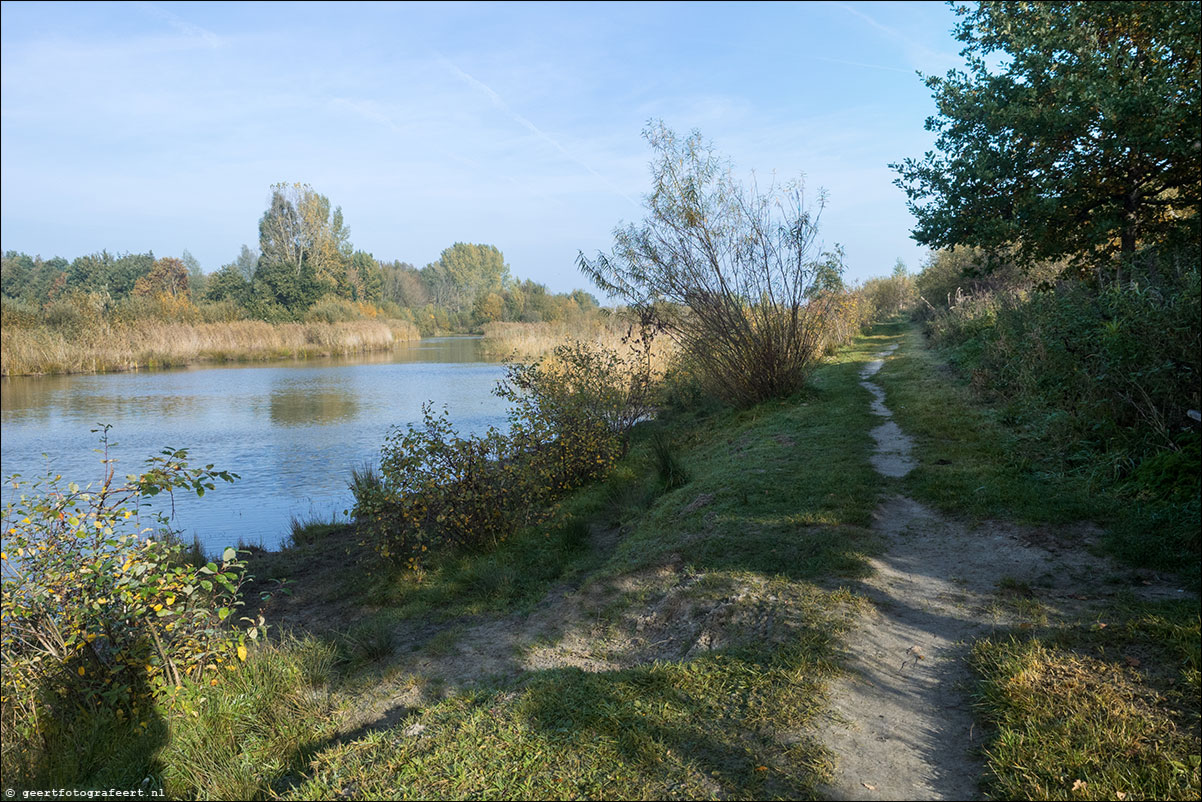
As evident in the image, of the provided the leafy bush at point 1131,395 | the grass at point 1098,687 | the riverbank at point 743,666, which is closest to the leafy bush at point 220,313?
the riverbank at point 743,666

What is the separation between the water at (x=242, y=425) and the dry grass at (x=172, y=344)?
133cm

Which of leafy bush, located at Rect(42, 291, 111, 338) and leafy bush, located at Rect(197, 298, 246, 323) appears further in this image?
leafy bush, located at Rect(197, 298, 246, 323)

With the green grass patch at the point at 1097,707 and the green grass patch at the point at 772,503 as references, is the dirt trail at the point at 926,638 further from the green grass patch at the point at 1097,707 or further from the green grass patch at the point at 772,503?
the green grass patch at the point at 772,503

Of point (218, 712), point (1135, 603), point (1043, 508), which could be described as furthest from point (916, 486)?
point (218, 712)

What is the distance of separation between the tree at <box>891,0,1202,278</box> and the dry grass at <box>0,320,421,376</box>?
32548mm

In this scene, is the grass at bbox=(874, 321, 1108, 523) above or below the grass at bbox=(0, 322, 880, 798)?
above

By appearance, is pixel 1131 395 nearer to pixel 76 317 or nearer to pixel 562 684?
pixel 562 684

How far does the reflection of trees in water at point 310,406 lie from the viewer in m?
18.7

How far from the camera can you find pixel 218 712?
3984 millimetres

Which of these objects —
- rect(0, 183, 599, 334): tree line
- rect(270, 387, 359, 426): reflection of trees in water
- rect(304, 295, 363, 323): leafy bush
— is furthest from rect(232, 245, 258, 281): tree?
rect(270, 387, 359, 426): reflection of trees in water

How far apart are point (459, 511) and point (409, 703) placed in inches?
139

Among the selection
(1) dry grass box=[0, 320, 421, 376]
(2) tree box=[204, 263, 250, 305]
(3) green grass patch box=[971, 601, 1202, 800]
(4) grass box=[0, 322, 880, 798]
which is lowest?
(4) grass box=[0, 322, 880, 798]

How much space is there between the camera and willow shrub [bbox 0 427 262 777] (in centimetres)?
409

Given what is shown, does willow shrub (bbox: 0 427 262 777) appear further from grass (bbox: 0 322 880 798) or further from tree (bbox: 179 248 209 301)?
tree (bbox: 179 248 209 301)
